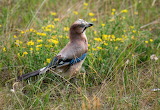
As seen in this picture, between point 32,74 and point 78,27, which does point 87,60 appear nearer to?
point 78,27

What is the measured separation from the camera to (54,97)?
4590 millimetres

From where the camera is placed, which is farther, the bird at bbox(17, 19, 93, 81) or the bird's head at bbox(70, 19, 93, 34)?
the bird's head at bbox(70, 19, 93, 34)

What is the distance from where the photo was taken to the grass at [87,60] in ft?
14.4

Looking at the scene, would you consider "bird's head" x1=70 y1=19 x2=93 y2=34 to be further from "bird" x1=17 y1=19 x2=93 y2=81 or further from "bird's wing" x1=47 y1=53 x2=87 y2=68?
"bird's wing" x1=47 y1=53 x2=87 y2=68

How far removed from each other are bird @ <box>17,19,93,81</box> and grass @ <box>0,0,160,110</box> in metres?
0.13

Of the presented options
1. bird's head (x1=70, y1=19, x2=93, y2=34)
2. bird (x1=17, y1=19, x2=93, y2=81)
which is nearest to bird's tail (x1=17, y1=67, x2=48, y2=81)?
bird (x1=17, y1=19, x2=93, y2=81)

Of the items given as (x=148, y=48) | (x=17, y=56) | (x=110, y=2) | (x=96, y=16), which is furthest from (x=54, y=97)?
(x=110, y=2)

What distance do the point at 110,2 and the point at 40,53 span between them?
3.05 meters

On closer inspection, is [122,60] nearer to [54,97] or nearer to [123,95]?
[123,95]

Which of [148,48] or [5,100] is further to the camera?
[148,48]

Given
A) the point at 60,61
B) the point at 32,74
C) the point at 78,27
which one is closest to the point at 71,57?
the point at 60,61

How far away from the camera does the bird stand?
495 cm

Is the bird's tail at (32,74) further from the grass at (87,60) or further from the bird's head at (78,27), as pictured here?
the bird's head at (78,27)

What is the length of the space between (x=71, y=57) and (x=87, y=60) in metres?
0.49
